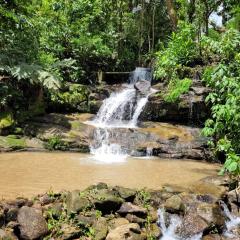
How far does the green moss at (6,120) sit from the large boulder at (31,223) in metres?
7.50

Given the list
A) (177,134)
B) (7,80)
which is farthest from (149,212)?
(7,80)

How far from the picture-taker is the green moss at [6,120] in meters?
13.9

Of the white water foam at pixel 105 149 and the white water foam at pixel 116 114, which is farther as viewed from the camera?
the white water foam at pixel 116 114

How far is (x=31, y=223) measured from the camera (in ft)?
21.6

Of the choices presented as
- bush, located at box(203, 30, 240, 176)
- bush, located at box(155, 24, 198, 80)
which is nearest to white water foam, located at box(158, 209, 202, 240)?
bush, located at box(203, 30, 240, 176)

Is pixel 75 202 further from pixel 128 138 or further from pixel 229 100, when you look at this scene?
pixel 128 138

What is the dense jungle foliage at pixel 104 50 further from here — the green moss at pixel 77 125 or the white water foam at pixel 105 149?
the white water foam at pixel 105 149

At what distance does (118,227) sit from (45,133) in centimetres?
758

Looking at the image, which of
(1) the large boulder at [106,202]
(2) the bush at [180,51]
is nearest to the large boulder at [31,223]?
(1) the large boulder at [106,202]

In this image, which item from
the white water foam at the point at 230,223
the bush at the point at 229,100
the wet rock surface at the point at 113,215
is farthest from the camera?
the white water foam at the point at 230,223

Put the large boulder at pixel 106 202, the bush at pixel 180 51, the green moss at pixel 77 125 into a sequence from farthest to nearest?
the bush at pixel 180 51
the green moss at pixel 77 125
the large boulder at pixel 106 202

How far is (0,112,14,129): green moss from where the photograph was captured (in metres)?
13.9

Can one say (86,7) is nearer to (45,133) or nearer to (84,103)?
(84,103)

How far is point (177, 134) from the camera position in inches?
551
